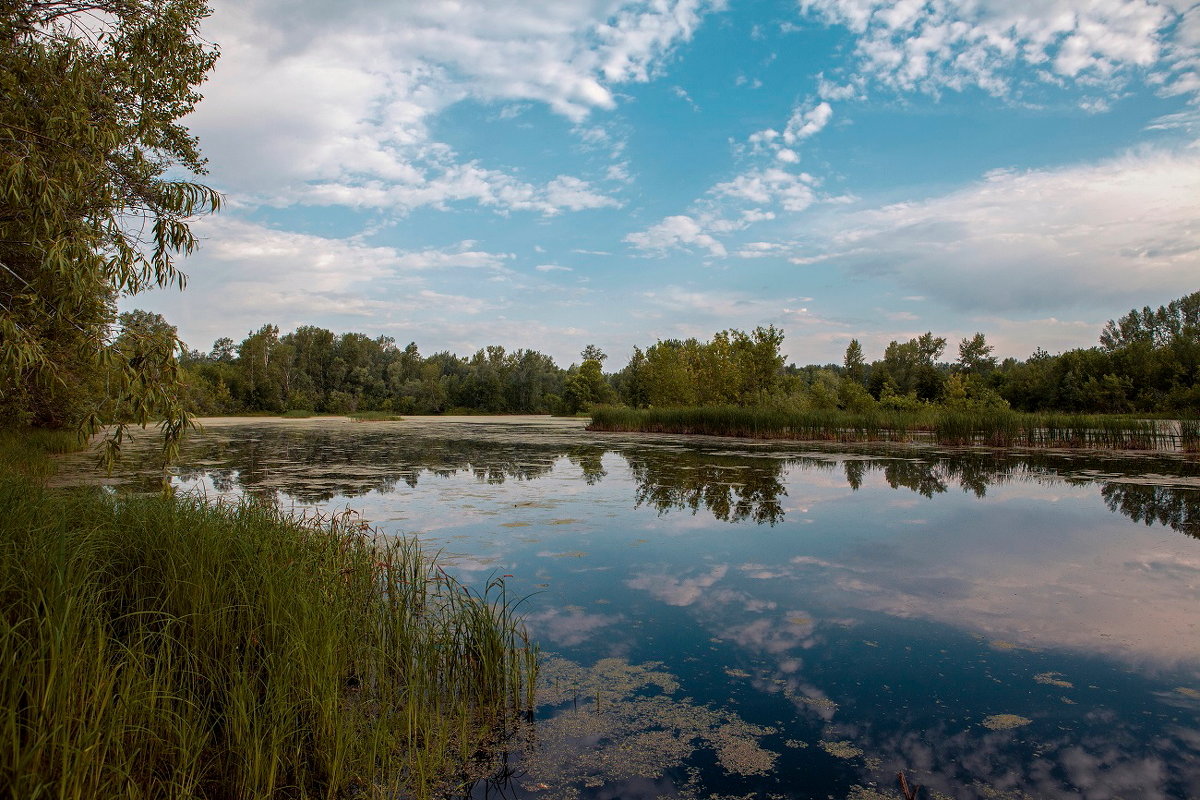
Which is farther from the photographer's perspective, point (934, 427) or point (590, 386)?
point (590, 386)

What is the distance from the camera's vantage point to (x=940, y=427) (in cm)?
2134

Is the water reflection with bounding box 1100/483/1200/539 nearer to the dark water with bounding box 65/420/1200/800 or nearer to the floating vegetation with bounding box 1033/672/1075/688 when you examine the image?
the dark water with bounding box 65/420/1200/800

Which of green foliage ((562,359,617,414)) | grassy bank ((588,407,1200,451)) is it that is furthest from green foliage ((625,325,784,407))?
green foliage ((562,359,617,414))

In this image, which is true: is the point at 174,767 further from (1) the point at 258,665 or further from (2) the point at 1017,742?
(2) the point at 1017,742

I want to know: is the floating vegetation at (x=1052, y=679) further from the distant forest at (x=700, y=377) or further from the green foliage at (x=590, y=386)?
the green foliage at (x=590, y=386)

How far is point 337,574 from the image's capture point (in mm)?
4277

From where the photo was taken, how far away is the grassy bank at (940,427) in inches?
731

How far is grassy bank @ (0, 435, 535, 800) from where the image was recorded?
6.86ft

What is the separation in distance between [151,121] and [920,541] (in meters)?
9.15

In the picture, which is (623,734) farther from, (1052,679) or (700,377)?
(700,377)

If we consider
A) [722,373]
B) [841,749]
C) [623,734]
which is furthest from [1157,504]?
[722,373]

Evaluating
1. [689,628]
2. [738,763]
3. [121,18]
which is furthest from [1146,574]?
[121,18]

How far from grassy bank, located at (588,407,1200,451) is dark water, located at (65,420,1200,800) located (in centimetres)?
799

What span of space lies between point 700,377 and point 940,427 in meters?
17.4
